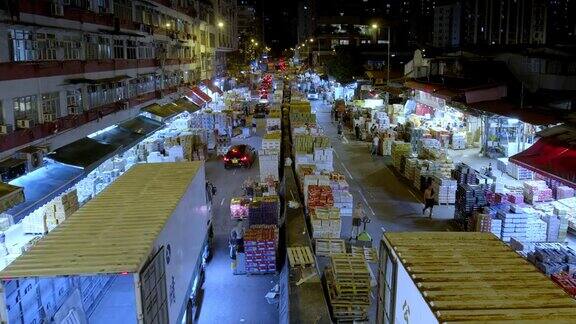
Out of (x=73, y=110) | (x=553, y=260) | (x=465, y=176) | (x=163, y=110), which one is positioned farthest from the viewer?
(x=163, y=110)

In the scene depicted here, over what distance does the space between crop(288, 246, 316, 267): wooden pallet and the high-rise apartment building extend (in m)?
9.29

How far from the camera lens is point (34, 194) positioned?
15.3 metres

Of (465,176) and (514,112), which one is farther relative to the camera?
(514,112)

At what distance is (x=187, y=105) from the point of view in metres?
38.2

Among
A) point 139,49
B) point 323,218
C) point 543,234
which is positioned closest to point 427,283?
point 323,218

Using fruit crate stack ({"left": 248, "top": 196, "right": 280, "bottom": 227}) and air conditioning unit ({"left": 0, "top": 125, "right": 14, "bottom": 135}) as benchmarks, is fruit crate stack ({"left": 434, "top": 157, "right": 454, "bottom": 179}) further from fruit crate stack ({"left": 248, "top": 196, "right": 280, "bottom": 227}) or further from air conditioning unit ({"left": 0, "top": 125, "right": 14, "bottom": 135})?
air conditioning unit ({"left": 0, "top": 125, "right": 14, "bottom": 135})

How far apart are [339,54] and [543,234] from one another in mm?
55736

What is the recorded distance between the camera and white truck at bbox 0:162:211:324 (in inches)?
335

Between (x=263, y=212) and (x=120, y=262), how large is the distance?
9.31 m

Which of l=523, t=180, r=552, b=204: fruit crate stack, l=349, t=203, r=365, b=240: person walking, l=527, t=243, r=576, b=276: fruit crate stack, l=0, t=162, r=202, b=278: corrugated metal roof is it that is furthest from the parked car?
l=527, t=243, r=576, b=276: fruit crate stack

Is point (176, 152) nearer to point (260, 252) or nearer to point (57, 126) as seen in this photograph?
point (57, 126)

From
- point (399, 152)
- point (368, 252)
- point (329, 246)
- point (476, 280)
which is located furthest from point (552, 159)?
point (399, 152)

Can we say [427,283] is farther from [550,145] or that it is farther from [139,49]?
[139,49]

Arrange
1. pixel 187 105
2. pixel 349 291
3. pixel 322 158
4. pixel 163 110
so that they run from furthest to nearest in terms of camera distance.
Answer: pixel 187 105 < pixel 163 110 < pixel 322 158 < pixel 349 291
